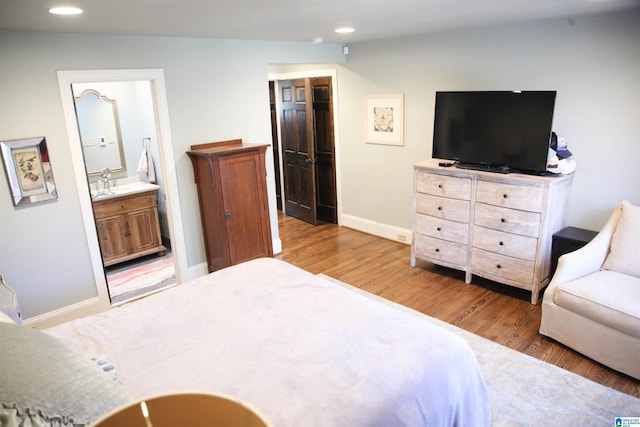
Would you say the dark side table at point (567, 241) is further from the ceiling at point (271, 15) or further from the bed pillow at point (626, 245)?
the ceiling at point (271, 15)

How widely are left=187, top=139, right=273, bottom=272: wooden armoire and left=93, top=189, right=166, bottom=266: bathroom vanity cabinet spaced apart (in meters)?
1.08

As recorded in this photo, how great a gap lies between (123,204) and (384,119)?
126 inches

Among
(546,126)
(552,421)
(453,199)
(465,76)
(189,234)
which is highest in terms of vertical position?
(465,76)

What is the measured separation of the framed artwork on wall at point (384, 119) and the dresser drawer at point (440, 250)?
1292mm

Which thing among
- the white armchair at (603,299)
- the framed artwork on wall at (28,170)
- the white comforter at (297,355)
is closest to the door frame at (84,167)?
the framed artwork on wall at (28,170)

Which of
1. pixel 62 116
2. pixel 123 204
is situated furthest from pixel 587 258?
pixel 123 204

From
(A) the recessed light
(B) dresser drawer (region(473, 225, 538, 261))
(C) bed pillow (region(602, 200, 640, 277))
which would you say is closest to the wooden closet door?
(A) the recessed light

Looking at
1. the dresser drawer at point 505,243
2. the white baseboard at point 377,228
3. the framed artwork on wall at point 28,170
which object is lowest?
the white baseboard at point 377,228

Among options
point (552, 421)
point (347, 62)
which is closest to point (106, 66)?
point (347, 62)

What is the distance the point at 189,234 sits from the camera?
4371 millimetres

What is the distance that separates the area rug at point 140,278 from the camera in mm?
4477

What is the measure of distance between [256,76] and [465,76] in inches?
86.2

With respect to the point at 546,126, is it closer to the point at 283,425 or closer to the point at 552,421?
the point at 552,421

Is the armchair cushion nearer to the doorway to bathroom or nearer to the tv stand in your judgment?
the tv stand
